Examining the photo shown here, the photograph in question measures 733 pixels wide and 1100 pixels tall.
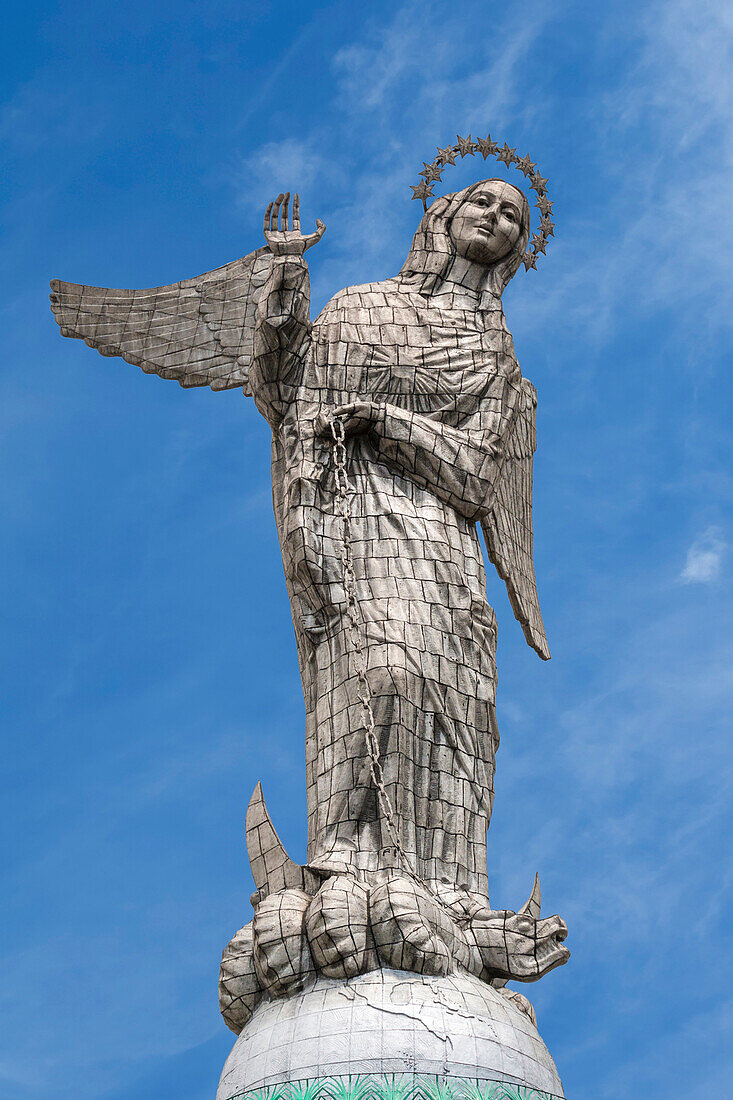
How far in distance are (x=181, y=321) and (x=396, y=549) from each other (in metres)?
3.04

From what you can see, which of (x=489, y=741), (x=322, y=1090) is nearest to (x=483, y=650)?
(x=489, y=741)

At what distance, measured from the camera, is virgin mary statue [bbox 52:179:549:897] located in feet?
33.5

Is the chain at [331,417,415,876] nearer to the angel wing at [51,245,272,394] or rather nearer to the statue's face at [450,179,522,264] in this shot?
the angel wing at [51,245,272,394]

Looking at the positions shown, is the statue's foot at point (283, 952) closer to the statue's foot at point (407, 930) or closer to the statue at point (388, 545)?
the statue at point (388, 545)

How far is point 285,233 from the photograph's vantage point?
1087 centimetres

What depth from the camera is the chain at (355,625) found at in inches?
Result: 392

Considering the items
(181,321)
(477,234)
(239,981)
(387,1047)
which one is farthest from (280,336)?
(387,1047)

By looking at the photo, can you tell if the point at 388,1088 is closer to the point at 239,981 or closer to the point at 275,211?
the point at 239,981

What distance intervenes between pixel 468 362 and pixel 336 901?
155 inches

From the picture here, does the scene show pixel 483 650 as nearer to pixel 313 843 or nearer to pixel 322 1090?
pixel 313 843

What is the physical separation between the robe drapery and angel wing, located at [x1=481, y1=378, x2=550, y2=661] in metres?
0.35

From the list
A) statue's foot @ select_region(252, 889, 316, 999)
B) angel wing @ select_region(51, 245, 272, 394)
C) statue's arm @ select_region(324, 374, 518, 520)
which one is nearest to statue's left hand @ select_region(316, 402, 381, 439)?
statue's arm @ select_region(324, 374, 518, 520)

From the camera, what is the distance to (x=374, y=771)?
33.0 ft

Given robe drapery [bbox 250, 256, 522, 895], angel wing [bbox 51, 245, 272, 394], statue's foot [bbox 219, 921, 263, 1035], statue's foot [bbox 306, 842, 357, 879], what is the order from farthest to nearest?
angel wing [bbox 51, 245, 272, 394] < robe drapery [bbox 250, 256, 522, 895] < statue's foot [bbox 306, 842, 357, 879] < statue's foot [bbox 219, 921, 263, 1035]
